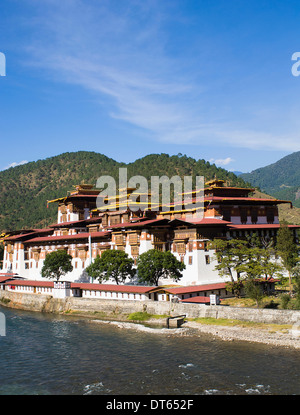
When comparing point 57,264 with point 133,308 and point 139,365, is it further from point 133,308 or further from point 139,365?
point 139,365

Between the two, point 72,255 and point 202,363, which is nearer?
point 202,363

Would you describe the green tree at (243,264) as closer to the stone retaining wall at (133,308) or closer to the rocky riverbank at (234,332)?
the stone retaining wall at (133,308)

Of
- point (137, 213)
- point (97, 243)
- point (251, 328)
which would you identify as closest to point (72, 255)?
point (97, 243)

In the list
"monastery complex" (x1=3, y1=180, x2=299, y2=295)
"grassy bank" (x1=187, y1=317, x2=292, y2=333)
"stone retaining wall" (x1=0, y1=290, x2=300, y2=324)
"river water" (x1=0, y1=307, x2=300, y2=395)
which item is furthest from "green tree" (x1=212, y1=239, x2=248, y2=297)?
"river water" (x1=0, y1=307, x2=300, y2=395)

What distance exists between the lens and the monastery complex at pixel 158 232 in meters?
66.9

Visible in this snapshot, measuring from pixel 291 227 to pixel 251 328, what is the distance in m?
38.0

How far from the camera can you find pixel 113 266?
217 feet

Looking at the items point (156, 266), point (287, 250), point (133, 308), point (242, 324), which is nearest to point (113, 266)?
point (156, 266)

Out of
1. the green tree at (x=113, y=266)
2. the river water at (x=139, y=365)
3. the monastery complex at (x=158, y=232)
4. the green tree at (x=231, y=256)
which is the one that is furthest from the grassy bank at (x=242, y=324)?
the green tree at (x=113, y=266)

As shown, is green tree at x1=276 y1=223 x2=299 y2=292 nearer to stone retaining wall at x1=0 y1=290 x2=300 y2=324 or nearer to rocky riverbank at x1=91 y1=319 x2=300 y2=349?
stone retaining wall at x1=0 y1=290 x2=300 y2=324

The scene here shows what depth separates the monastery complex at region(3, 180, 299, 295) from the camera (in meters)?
66.9

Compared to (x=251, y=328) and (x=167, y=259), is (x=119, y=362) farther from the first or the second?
(x=167, y=259)

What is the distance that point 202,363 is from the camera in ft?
120

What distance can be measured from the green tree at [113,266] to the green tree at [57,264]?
14.4 metres
